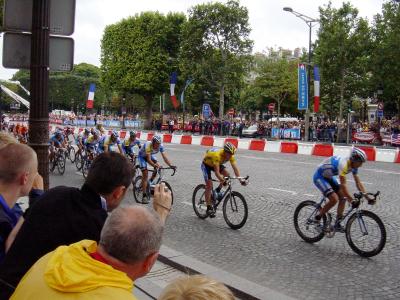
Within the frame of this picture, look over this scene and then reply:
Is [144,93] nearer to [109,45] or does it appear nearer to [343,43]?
[109,45]

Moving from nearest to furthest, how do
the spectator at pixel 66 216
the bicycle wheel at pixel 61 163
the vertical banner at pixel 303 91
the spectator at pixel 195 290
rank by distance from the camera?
the spectator at pixel 195 290, the spectator at pixel 66 216, the bicycle wheel at pixel 61 163, the vertical banner at pixel 303 91

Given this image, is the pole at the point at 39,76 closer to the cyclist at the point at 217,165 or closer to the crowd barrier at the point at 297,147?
the cyclist at the point at 217,165

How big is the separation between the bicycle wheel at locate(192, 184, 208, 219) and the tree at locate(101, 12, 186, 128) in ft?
136

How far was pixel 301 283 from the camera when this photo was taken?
5570 millimetres

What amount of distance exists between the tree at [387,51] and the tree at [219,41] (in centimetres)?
1141

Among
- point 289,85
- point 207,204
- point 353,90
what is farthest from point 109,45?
point 207,204

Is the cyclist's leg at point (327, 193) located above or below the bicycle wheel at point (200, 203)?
above

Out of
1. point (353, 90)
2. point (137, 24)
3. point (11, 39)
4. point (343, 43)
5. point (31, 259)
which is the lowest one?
point (31, 259)

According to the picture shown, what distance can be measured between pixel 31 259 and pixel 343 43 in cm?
3495

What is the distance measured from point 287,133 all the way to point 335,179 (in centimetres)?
2823

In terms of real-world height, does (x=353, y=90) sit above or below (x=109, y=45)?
below

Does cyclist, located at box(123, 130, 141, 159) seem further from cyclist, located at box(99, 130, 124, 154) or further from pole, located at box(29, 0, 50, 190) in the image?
pole, located at box(29, 0, 50, 190)

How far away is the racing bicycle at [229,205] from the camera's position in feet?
27.3

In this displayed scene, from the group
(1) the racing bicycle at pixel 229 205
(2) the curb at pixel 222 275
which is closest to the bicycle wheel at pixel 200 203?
(1) the racing bicycle at pixel 229 205
